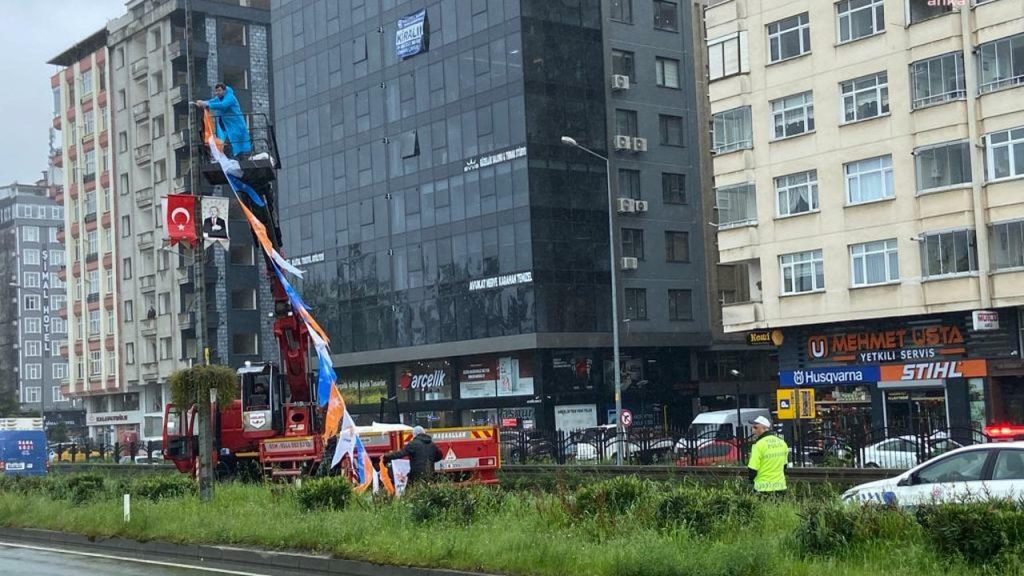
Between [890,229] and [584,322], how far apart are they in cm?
1802

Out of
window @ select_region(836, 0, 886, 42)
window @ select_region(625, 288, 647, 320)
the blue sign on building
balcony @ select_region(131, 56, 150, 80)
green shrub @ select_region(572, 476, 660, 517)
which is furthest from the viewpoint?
balcony @ select_region(131, 56, 150, 80)

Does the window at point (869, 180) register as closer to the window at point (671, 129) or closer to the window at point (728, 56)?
the window at point (728, 56)

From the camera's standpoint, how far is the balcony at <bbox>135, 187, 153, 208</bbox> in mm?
80812

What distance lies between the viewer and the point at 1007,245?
3906cm

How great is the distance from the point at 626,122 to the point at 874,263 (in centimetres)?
1947

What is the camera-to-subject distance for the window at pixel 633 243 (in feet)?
195

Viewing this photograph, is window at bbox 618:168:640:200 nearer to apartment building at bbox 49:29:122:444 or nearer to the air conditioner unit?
the air conditioner unit

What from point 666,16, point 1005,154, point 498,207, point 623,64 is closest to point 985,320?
point 1005,154

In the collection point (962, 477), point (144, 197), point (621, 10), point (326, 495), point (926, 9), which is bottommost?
point (326, 495)

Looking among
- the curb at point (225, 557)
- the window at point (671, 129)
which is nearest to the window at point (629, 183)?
the window at point (671, 129)

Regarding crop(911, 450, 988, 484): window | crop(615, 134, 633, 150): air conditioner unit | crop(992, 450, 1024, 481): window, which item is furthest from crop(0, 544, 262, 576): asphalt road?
crop(615, 134, 633, 150): air conditioner unit

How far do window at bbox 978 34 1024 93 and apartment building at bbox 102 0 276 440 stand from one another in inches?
1757

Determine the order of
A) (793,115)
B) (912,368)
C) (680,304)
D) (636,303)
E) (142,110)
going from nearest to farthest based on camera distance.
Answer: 1. (912,368)
2. (793,115)
3. (636,303)
4. (680,304)
5. (142,110)

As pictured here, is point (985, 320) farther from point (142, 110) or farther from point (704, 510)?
point (142, 110)
